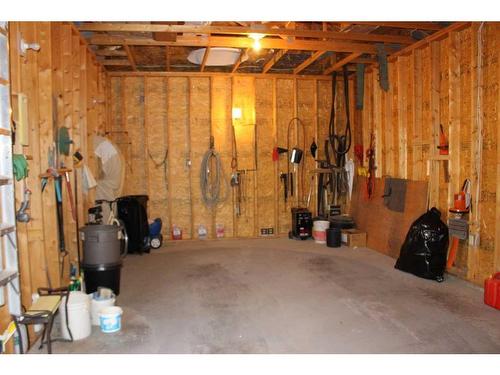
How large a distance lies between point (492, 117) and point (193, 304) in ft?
12.2

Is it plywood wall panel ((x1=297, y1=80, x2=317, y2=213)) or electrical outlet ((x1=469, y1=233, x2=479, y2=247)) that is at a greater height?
plywood wall panel ((x1=297, y1=80, x2=317, y2=213))

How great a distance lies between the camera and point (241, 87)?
304 inches

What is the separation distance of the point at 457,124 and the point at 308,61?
2.76 metres

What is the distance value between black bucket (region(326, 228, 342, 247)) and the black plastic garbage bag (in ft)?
5.76

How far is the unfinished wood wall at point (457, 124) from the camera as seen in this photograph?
4500mm

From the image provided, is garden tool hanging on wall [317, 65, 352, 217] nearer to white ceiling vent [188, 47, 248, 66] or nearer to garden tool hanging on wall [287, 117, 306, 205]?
garden tool hanging on wall [287, 117, 306, 205]

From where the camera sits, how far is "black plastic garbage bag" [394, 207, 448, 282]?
4.81 m

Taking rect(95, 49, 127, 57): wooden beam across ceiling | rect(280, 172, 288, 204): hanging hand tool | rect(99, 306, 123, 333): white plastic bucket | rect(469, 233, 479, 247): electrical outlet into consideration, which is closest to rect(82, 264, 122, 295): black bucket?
rect(99, 306, 123, 333): white plastic bucket

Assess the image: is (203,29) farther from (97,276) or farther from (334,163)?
(334,163)

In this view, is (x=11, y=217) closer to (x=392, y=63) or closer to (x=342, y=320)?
(x=342, y=320)

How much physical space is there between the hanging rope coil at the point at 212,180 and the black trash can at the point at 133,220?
149cm

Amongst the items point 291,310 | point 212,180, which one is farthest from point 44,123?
Result: point 212,180

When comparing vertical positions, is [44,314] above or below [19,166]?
below

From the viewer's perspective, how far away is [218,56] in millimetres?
6430
